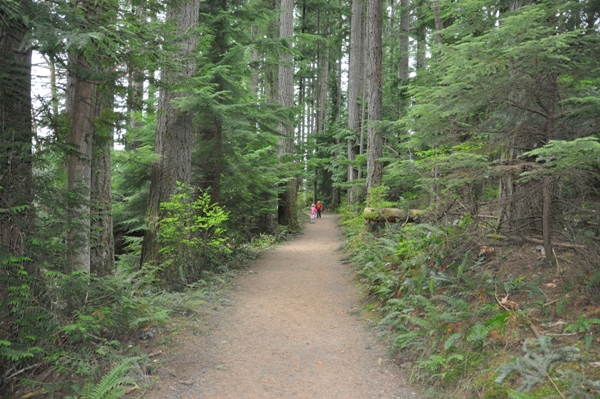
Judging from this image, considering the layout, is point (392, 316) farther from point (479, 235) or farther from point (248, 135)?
point (248, 135)

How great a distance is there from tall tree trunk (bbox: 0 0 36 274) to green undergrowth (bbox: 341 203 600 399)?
4.59m

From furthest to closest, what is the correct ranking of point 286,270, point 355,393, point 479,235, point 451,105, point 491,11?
point 286,270
point 491,11
point 479,235
point 451,105
point 355,393

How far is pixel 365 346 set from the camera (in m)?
5.52

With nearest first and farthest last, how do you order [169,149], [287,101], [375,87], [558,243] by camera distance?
[558,243], [169,149], [375,87], [287,101]

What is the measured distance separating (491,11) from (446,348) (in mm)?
6115

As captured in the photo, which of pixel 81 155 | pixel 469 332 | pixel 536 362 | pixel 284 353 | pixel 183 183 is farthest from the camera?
pixel 183 183

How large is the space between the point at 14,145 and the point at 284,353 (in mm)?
4012

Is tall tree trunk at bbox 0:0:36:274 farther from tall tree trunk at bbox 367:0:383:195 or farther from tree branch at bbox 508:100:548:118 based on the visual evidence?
tall tree trunk at bbox 367:0:383:195

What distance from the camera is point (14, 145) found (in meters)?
3.91

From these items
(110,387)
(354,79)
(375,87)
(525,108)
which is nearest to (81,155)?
(110,387)

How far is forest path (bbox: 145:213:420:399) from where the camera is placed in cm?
429

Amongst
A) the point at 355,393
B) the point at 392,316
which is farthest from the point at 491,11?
the point at 355,393

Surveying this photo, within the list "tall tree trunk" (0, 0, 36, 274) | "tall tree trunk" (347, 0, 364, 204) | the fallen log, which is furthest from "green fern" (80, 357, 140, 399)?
"tall tree trunk" (347, 0, 364, 204)

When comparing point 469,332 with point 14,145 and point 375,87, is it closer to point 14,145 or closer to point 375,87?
point 14,145
